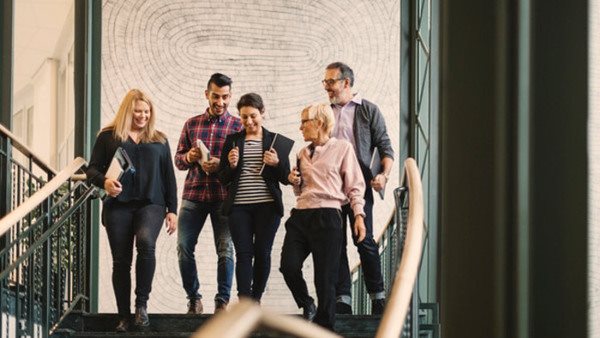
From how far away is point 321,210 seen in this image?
6.36 m

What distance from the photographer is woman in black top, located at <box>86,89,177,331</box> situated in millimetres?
6562

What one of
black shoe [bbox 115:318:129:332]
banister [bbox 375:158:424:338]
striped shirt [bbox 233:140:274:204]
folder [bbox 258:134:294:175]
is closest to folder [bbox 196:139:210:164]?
striped shirt [bbox 233:140:274:204]

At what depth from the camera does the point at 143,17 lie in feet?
36.1

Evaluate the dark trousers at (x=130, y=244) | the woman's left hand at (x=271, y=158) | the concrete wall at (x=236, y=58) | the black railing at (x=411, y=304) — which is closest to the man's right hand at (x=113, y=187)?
the dark trousers at (x=130, y=244)

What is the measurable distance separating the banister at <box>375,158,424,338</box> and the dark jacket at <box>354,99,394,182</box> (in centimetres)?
116

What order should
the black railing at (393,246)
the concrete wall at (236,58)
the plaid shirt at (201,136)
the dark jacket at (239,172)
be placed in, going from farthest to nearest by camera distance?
the concrete wall at (236,58), the plaid shirt at (201,136), the dark jacket at (239,172), the black railing at (393,246)

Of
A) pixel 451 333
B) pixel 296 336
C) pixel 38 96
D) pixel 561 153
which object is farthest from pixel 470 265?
pixel 38 96

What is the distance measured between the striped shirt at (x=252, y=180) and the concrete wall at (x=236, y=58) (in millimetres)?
4083

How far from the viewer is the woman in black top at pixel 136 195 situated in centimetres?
656

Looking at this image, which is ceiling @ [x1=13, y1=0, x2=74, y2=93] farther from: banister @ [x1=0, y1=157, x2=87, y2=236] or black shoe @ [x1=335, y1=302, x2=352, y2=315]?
black shoe @ [x1=335, y1=302, x2=352, y2=315]

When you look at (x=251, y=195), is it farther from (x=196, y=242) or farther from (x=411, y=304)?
(x=411, y=304)

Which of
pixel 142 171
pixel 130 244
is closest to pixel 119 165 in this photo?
pixel 142 171

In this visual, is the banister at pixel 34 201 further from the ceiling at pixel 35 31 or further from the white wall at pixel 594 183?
the ceiling at pixel 35 31

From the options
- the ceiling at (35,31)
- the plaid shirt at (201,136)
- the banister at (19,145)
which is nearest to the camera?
the plaid shirt at (201,136)
